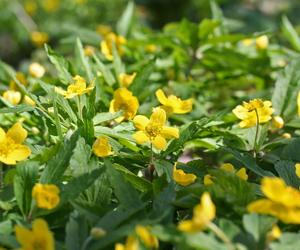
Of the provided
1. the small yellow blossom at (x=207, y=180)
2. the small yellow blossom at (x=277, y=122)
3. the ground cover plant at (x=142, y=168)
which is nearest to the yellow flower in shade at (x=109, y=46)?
the ground cover plant at (x=142, y=168)

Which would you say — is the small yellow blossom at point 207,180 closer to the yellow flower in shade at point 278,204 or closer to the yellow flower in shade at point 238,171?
the yellow flower in shade at point 238,171

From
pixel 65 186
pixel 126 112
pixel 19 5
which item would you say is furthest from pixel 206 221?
pixel 19 5

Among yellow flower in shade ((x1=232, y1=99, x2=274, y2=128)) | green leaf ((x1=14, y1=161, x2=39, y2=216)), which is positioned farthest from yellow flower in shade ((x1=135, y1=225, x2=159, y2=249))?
yellow flower in shade ((x1=232, y1=99, x2=274, y2=128))

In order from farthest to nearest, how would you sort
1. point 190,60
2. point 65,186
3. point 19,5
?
point 19,5, point 190,60, point 65,186

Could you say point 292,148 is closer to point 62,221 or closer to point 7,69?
point 62,221

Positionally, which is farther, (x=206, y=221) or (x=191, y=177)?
(x=191, y=177)

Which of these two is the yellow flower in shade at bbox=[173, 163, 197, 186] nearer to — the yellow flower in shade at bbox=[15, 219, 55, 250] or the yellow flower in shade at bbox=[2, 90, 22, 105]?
the yellow flower in shade at bbox=[15, 219, 55, 250]
